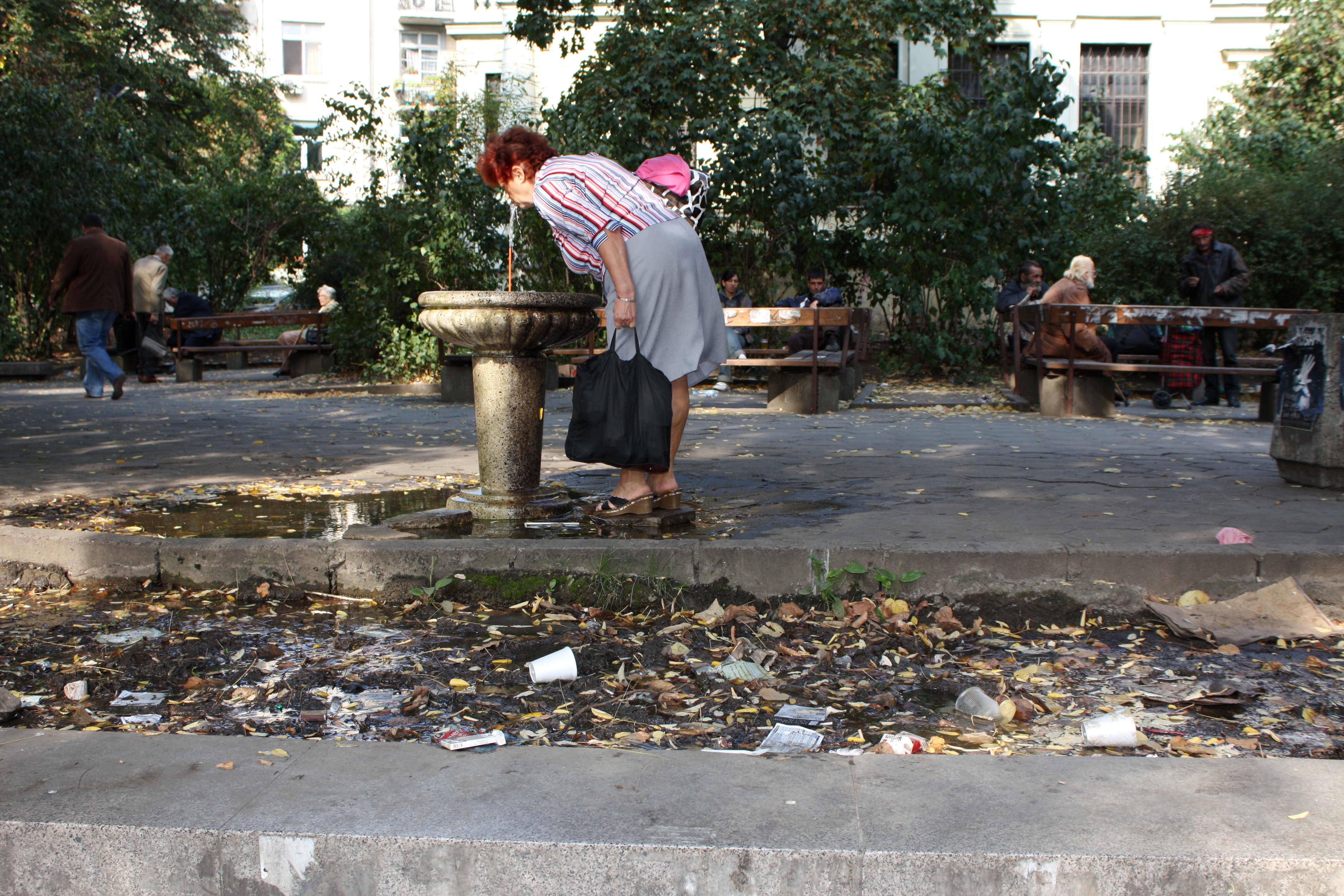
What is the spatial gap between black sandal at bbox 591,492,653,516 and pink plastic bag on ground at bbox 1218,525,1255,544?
7.52 ft

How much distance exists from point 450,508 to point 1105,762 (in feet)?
11.0

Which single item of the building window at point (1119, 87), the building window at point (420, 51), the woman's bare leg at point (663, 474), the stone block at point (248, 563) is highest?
the building window at point (420, 51)

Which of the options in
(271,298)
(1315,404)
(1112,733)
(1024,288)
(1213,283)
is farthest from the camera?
(271,298)

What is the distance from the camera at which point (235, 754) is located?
261 cm

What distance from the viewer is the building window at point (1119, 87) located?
884 inches


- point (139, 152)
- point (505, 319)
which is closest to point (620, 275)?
point (505, 319)

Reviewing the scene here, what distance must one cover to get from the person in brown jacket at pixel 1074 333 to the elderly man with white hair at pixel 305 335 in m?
9.38

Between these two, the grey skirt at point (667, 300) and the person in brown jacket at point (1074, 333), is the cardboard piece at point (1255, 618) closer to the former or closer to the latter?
the grey skirt at point (667, 300)

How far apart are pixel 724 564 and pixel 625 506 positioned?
0.91 meters

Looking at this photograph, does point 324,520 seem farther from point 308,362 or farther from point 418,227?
point 308,362

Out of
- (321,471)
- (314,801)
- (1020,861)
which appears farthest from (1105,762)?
(321,471)

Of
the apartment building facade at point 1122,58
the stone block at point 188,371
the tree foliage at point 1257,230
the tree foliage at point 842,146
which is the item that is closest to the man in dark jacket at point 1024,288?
the tree foliage at point 842,146

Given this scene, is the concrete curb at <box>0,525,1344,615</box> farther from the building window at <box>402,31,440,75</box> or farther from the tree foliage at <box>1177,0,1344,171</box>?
the building window at <box>402,31,440,75</box>

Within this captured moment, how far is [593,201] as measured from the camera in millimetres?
4707
